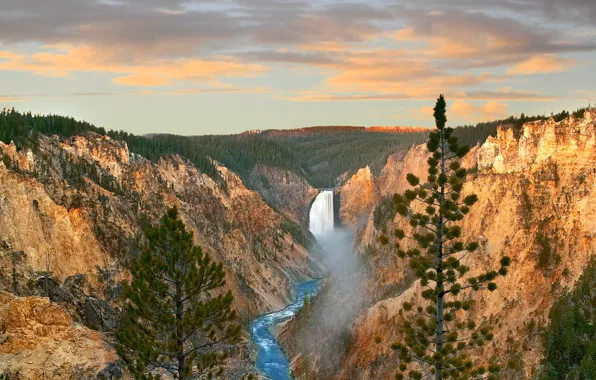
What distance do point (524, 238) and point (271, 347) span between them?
29.5m

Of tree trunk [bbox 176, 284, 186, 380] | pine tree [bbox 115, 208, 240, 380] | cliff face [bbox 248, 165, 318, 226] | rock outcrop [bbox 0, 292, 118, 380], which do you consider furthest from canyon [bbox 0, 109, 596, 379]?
cliff face [bbox 248, 165, 318, 226]

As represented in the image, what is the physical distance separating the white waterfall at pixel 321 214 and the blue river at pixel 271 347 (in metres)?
52.7

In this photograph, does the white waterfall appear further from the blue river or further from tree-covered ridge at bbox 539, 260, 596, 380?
tree-covered ridge at bbox 539, 260, 596, 380

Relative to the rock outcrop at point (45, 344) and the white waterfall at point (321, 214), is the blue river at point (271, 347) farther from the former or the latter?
the white waterfall at point (321, 214)

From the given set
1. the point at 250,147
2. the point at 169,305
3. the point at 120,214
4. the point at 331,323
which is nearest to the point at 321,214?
the point at 250,147

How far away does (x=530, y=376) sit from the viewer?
35719 millimetres

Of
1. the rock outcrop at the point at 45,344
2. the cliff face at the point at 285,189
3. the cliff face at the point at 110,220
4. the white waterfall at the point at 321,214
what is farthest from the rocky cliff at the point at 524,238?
the cliff face at the point at 285,189

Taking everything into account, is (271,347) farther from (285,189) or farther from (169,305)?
(285,189)

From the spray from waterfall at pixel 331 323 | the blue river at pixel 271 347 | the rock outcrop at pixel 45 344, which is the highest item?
the rock outcrop at pixel 45 344

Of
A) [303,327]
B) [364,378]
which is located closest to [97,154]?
[303,327]

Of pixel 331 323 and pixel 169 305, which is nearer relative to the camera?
pixel 169 305

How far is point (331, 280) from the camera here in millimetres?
67375

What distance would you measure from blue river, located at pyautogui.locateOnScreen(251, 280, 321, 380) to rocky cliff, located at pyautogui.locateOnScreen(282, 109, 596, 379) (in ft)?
29.1

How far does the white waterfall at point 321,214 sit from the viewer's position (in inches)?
5517
